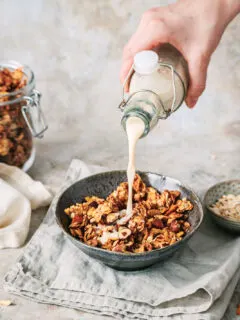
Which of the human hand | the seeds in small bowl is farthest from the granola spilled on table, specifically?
the human hand

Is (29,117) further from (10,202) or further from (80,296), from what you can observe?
(80,296)

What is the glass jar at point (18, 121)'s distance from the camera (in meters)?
1.66

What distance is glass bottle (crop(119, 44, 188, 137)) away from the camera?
1233 mm

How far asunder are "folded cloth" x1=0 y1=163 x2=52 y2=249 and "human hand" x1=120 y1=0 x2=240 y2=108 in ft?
1.35

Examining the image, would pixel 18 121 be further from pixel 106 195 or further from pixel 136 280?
pixel 136 280

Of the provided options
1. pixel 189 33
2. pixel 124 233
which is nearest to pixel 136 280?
pixel 124 233

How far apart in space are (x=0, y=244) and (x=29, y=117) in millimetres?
441

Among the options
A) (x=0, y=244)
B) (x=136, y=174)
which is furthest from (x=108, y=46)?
(x=0, y=244)

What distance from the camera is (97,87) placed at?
2.24 m

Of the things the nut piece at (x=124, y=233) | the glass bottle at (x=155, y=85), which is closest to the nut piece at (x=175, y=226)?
the nut piece at (x=124, y=233)

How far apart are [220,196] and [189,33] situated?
1.37ft

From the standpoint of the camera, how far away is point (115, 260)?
4.03 feet

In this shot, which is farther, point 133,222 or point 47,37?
point 47,37

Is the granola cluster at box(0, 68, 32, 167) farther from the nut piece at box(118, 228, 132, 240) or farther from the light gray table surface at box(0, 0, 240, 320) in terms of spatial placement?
the nut piece at box(118, 228, 132, 240)
